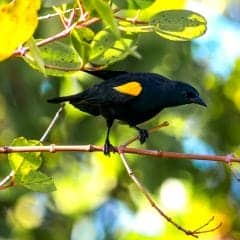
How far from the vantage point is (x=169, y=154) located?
922 millimetres

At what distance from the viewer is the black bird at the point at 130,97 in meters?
1.24

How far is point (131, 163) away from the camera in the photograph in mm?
2320

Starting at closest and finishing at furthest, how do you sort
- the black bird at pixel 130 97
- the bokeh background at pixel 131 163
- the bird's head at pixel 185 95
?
the black bird at pixel 130 97 < the bird's head at pixel 185 95 < the bokeh background at pixel 131 163

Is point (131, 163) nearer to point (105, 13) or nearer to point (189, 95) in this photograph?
point (189, 95)

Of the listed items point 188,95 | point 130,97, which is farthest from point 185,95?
point 130,97

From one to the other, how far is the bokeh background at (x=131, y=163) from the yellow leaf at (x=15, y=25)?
1.41m

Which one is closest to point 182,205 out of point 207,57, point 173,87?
point 207,57

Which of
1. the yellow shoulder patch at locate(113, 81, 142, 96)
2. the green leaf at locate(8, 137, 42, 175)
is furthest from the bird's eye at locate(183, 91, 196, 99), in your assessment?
the green leaf at locate(8, 137, 42, 175)

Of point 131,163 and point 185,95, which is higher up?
point 185,95

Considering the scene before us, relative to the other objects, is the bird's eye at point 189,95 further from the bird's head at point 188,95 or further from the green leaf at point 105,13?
the green leaf at point 105,13

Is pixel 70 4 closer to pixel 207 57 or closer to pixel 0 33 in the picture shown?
pixel 0 33

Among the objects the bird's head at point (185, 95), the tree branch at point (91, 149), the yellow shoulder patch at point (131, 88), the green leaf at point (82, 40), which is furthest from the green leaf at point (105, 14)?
the bird's head at point (185, 95)

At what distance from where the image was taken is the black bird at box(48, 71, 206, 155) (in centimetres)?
124

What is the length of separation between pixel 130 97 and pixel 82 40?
1.73 ft
